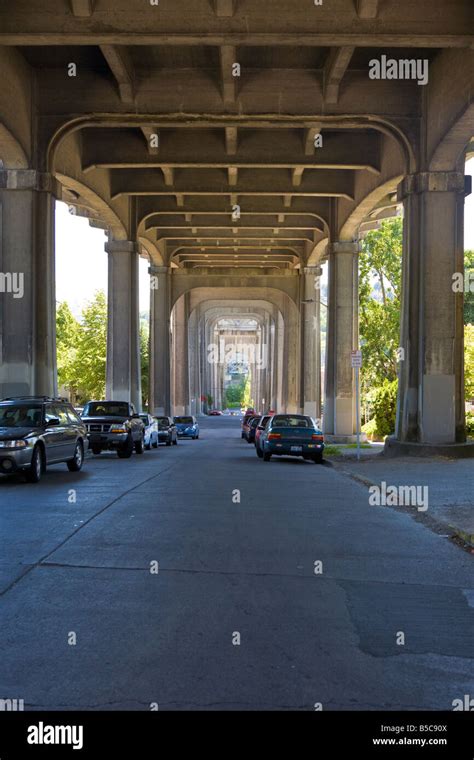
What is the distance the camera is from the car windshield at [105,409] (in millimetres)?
26250

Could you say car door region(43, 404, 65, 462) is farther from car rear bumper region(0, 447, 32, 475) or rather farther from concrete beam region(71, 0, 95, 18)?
concrete beam region(71, 0, 95, 18)

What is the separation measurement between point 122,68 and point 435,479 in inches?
509

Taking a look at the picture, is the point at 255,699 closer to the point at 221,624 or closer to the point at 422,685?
the point at 422,685

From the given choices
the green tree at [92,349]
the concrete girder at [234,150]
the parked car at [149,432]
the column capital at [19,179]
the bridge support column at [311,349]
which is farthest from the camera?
the green tree at [92,349]

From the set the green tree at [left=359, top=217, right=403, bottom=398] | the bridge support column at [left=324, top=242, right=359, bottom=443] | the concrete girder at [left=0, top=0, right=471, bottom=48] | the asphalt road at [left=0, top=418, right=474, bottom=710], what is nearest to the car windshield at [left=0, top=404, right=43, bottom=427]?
the asphalt road at [left=0, top=418, right=474, bottom=710]

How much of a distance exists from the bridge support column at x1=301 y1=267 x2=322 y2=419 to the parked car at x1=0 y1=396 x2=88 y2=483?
35473 mm

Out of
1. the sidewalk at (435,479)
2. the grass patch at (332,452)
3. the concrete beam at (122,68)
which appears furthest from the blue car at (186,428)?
the concrete beam at (122,68)

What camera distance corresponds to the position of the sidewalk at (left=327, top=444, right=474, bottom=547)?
1107 cm

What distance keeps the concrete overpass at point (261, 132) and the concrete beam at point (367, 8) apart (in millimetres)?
38

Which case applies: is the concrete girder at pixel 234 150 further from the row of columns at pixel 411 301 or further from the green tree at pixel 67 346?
the green tree at pixel 67 346

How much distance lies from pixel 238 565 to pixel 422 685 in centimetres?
356

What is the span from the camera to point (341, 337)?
36.9 metres

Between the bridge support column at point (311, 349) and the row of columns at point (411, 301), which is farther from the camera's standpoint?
the bridge support column at point (311, 349)

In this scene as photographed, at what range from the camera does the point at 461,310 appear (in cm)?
2234
